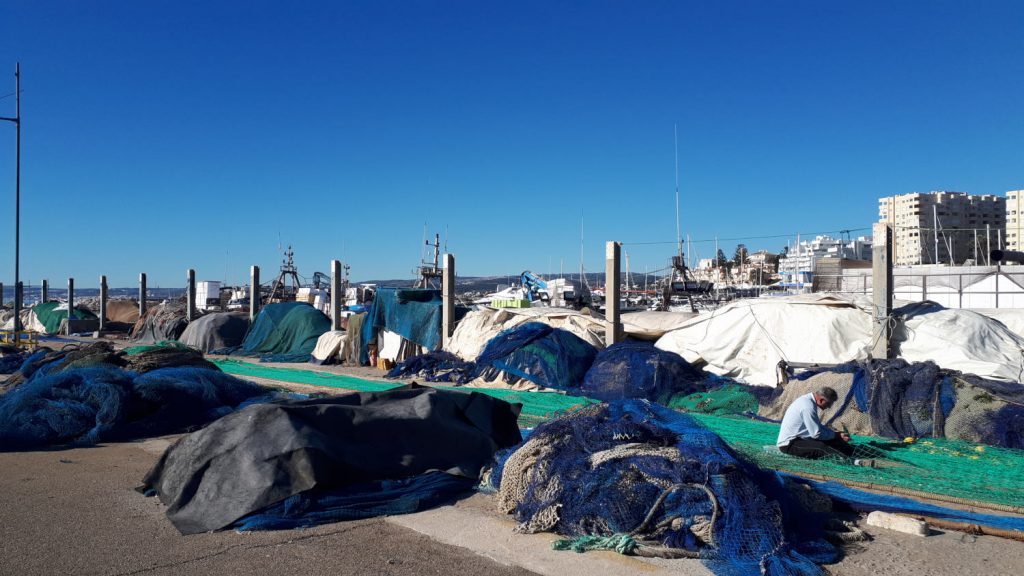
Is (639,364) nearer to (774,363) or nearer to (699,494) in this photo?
(774,363)

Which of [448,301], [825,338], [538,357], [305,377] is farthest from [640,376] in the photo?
[305,377]

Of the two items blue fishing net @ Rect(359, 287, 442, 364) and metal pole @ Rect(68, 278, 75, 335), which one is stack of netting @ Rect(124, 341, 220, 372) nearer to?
blue fishing net @ Rect(359, 287, 442, 364)

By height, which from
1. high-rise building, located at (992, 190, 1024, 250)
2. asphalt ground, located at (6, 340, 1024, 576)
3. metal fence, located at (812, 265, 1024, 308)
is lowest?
asphalt ground, located at (6, 340, 1024, 576)

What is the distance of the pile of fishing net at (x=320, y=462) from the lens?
19.6 ft

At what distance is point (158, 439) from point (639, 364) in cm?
766

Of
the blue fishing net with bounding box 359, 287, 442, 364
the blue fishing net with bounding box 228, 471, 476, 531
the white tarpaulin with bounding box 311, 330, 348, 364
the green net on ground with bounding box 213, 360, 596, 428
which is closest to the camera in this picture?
the blue fishing net with bounding box 228, 471, 476, 531

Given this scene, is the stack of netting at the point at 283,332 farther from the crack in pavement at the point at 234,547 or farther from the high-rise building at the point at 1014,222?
the high-rise building at the point at 1014,222

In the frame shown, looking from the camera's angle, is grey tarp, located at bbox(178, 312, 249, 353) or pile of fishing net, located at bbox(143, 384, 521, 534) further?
grey tarp, located at bbox(178, 312, 249, 353)

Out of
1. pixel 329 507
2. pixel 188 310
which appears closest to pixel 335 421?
pixel 329 507

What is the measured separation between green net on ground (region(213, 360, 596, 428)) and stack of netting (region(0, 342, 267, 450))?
2.48 metres

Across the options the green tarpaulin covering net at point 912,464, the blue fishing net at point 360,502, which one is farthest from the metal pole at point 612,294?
the blue fishing net at point 360,502

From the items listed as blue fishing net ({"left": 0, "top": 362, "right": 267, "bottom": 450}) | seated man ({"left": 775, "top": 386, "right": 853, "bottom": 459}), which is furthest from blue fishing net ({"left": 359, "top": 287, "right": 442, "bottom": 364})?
seated man ({"left": 775, "top": 386, "right": 853, "bottom": 459})

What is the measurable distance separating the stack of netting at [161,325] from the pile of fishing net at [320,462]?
72.6 feet

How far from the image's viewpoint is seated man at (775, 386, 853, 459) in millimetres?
8141
